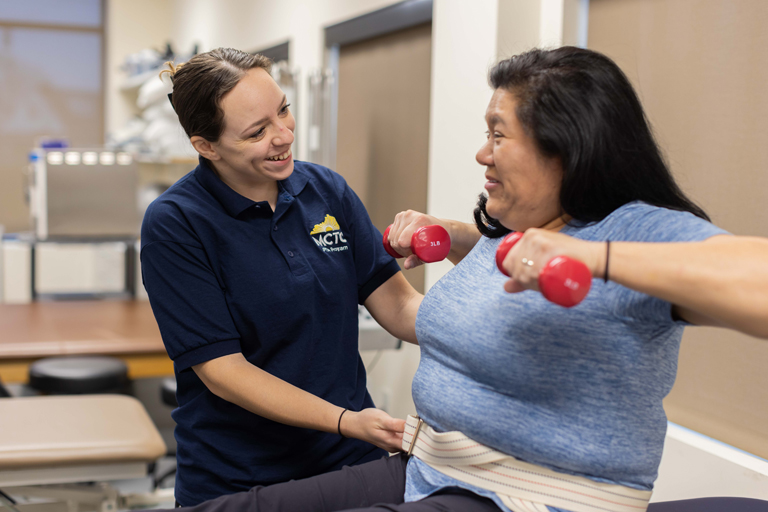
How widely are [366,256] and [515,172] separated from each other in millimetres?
480

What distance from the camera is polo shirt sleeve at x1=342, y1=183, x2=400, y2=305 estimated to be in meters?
1.30

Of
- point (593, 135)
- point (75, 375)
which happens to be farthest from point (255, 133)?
point (75, 375)

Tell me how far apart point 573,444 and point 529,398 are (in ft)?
0.25

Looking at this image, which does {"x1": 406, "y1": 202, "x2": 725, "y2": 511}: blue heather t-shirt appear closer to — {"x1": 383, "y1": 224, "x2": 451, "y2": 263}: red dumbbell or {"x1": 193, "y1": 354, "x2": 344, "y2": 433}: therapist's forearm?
{"x1": 383, "y1": 224, "x2": 451, "y2": 263}: red dumbbell

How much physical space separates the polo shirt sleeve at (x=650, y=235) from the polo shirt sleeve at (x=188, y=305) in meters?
0.64

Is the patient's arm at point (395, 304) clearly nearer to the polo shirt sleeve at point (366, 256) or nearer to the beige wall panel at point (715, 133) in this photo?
the polo shirt sleeve at point (366, 256)

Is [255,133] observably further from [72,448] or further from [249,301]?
[72,448]

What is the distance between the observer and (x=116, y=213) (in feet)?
13.4

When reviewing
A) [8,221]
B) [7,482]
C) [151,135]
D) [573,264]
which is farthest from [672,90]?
[8,221]

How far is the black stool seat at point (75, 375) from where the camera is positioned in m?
2.54

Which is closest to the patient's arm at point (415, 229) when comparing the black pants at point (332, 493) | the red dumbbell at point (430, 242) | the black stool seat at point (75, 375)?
the red dumbbell at point (430, 242)

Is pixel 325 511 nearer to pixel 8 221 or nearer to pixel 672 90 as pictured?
pixel 672 90

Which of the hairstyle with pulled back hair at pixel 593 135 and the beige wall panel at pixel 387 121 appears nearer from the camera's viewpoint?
the hairstyle with pulled back hair at pixel 593 135

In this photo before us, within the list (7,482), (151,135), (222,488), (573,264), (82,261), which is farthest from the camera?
(151,135)
